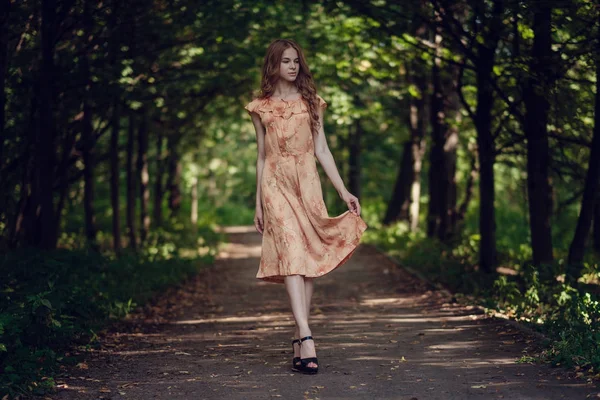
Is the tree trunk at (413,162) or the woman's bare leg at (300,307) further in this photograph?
the tree trunk at (413,162)

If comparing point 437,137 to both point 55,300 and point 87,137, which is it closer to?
point 87,137

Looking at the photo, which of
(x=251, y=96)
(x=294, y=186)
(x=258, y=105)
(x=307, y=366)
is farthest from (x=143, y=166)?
(x=307, y=366)

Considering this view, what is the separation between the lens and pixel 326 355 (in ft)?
22.1

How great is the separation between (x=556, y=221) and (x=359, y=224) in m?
14.7

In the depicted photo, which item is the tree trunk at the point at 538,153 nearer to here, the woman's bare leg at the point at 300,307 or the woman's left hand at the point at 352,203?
the woman's left hand at the point at 352,203

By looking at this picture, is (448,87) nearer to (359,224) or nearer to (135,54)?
(135,54)

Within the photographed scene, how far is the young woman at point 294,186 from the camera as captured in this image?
6.20 metres

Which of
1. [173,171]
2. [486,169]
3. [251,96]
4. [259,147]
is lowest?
[259,147]

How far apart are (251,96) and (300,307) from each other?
14238 mm

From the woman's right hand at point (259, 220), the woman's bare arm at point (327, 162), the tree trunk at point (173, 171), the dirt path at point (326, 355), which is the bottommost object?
the dirt path at point (326, 355)

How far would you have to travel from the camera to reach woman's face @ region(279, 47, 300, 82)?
20.3 ft

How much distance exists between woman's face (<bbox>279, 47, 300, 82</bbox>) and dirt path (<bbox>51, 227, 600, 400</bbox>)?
7.24 feet

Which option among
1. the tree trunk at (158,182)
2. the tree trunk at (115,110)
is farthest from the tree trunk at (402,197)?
the tree trunk at (115,110)

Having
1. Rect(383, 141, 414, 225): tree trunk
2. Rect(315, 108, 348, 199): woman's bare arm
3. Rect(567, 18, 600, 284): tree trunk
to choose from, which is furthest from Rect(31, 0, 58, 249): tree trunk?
Rect(383, 141, 414, 225): tree trunk
